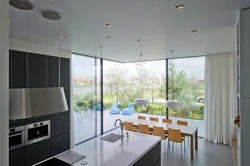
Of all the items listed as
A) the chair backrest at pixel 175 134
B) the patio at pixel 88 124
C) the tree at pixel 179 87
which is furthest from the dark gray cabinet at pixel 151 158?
the tree at pixel 179 87

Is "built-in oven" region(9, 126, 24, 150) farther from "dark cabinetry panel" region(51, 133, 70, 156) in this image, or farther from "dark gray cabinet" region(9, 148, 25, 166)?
"dark cabinetry panel" region(51, 133, 70, 156)

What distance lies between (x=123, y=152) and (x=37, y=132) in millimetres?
2402

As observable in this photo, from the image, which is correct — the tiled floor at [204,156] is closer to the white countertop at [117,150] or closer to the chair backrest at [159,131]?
the chair backrest at [159,131]

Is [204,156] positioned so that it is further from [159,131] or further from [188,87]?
[188,87]

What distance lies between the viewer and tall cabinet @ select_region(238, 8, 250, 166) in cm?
206

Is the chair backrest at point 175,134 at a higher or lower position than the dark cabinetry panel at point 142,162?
lower

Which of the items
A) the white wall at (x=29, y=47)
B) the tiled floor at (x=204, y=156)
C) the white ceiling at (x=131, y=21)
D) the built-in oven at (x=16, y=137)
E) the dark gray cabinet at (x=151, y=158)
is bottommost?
the tiled floor at (x=204, y=156)

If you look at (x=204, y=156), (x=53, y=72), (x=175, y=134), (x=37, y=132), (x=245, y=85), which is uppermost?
(x=53, y=72)

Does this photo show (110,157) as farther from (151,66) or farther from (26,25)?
(151,66)

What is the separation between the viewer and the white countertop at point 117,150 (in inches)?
84.4

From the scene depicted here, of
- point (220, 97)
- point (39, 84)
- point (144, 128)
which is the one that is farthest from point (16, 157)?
point (220, 97)

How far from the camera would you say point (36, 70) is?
3604mm

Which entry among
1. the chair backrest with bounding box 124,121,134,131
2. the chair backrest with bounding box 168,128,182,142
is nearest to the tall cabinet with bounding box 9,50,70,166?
the chair backrest with bounding box 124,121,134,131

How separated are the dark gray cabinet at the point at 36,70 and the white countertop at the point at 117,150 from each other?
1896 mm
